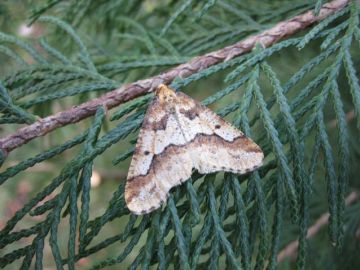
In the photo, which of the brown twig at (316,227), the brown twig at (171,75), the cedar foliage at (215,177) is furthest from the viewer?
the brown twig at (316,227)

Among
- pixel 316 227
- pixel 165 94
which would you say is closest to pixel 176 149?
pixel 165 94

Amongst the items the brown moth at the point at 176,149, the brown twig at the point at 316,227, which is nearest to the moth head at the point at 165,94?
the brown moth at the point at 176,149

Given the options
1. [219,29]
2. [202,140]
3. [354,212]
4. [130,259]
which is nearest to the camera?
[202,140]

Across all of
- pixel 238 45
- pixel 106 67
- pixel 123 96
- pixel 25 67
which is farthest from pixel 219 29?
pixel 25 67

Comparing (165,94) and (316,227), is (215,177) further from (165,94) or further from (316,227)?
(316,227)

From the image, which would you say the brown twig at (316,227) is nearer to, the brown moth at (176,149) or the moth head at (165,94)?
the brown moth at (176,149)

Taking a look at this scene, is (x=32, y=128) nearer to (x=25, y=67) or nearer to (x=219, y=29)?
(x=25, y=67)

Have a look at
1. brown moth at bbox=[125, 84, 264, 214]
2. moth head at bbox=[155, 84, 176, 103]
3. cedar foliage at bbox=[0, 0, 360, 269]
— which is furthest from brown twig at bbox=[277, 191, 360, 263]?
moth head at bbox=[155, 84, 176, 103]
